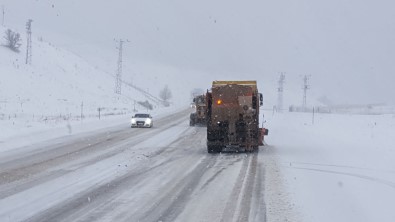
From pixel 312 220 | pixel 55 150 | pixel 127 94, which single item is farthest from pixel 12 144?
pixel 127 94

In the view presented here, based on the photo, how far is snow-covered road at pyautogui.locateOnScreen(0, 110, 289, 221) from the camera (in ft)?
30.9

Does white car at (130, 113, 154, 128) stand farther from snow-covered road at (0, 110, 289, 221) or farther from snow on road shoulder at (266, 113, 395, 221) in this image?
snow-covered road at (0, 110, 289, 221)

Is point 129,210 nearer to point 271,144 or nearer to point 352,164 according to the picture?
point 352,164

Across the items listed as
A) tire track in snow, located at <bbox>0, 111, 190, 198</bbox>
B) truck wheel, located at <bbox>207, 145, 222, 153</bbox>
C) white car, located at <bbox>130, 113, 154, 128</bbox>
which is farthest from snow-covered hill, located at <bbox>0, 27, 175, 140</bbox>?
truck wheel, located at <bbox>207, 145, 222, 153</bbox>

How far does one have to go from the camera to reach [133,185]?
1258cm

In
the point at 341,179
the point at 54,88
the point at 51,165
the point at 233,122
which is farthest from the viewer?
the point at 54,88

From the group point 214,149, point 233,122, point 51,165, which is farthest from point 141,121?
point 51,165

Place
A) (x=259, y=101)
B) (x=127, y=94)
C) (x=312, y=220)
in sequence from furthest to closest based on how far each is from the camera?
(x=127, y=94)
(x=259, y=101)
(x=312, y=220)

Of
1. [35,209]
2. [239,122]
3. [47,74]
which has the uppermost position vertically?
[47,74]

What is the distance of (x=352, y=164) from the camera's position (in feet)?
55.9

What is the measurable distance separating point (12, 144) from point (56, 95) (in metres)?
56.3

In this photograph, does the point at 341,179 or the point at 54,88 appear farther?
the point at 54,88

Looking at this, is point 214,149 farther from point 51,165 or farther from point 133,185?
point 133,185

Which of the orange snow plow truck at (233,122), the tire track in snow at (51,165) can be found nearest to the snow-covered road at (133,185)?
the tire track in snow at (51,165)
